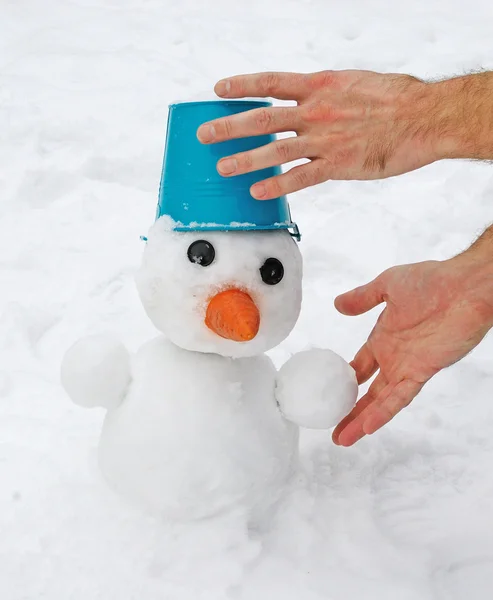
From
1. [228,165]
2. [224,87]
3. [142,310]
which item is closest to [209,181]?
[228,165]

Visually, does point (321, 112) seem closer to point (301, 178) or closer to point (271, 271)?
point (301, 178)

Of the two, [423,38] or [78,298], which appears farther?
[423,38]

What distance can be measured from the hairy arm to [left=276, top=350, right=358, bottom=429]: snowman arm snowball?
0.34 meters

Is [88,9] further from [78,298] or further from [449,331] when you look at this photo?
[449,331]

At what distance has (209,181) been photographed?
4.18 feet

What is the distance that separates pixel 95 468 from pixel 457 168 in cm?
176

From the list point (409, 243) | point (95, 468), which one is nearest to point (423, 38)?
point (409, 243)

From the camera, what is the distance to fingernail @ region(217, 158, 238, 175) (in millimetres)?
1229

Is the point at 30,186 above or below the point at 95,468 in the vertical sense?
above

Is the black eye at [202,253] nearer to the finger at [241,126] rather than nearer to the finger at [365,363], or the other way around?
the finger at [241,126]

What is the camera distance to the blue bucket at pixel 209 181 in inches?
50.1

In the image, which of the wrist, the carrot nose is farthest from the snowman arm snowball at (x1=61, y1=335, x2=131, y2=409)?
the wrist

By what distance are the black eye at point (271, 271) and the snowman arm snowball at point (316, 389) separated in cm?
19

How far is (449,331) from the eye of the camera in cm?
141
